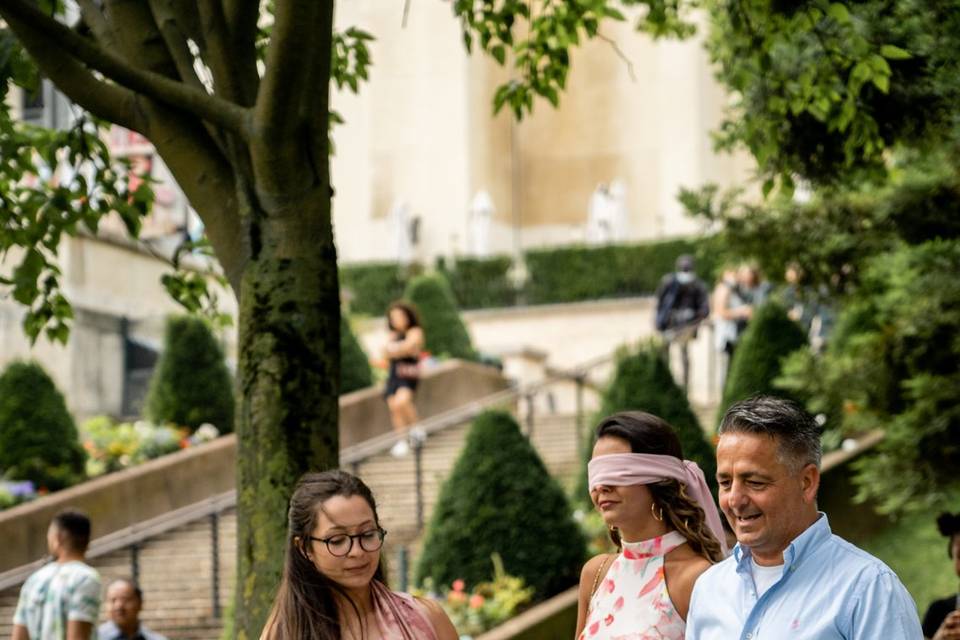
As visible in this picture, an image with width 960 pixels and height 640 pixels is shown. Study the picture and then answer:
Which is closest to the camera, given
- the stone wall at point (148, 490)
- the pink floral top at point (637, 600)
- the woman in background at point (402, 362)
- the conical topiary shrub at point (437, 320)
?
the pink floral top at point (637, 600)

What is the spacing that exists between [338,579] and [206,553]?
10.5 meters

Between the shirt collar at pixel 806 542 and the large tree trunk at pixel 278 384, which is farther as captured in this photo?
the large tree trunk at pixel 278 384

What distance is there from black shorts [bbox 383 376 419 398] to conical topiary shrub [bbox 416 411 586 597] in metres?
4.96

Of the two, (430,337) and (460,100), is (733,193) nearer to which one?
(430,337)

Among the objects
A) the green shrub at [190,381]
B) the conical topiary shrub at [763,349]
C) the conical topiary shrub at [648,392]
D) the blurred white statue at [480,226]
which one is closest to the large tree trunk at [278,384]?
the conical topiary shrub at [648,392]

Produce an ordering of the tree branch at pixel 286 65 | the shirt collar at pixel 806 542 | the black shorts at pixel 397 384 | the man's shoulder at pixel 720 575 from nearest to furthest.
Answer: the shirt collar at pixel 806 542 < the man's shoulder at pixel 720 575 < the tree branch at pixel 286 65 < the black shorts at pixel 397 384

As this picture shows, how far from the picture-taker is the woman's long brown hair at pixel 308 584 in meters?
4.89

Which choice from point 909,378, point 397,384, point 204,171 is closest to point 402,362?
point 397,384

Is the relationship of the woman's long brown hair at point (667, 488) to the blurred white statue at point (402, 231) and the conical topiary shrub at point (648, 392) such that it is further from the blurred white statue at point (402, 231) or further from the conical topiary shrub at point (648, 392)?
the blurred white statue at point (402, 231)

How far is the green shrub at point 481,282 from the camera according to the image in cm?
3441

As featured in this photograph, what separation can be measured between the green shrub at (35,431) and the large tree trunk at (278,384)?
9.65 m

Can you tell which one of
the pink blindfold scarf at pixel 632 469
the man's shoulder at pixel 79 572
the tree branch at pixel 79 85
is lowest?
the man's shoulder at pixel 79 572

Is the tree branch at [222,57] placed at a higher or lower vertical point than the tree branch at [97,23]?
lower

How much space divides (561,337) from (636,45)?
9.64m
